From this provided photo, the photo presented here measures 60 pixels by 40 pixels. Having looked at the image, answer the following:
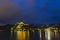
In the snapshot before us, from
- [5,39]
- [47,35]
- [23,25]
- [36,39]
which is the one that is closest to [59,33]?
[47,35]

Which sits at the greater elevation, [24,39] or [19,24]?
[19,24]

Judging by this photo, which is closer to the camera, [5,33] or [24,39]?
[24,39]

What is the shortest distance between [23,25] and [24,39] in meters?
3.16

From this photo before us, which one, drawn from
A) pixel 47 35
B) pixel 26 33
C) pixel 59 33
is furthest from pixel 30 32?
pixel 59 33

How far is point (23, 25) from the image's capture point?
1112 inches

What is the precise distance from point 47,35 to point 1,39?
31.7 feet

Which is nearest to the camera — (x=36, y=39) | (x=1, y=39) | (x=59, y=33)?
(x=1, y=39)

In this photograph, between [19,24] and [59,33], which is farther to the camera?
[59,33]

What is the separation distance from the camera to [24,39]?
3006 centimetres

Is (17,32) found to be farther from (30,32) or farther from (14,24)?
(14,24)

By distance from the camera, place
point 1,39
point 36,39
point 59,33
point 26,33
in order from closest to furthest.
Result: point 1,39, point 36,39, point 59,33, point 26,33

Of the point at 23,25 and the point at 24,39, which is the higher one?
the point at 23,25

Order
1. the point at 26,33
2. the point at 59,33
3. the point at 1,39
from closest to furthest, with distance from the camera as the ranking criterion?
the point at 1,39
the point at 59,33
the point at 26,33

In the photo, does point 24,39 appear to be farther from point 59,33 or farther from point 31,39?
point 59,33
